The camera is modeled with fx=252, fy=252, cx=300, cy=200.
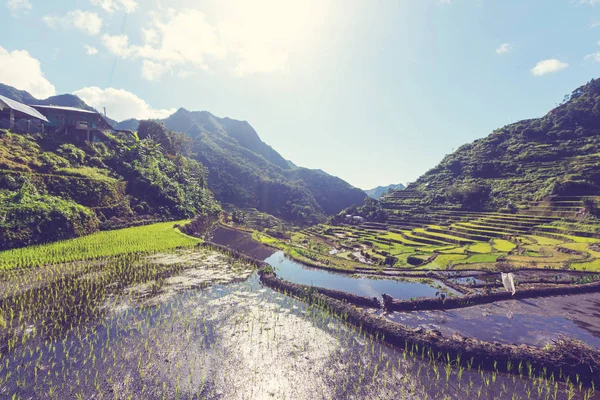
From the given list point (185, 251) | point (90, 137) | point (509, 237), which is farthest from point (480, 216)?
point (90, 137)

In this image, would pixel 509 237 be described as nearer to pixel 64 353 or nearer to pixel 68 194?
pixel 64 353

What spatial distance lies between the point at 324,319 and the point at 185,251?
18368 millimetres

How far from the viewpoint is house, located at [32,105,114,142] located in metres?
41.2

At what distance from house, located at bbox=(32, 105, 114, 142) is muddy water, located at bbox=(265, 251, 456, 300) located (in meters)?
41.6

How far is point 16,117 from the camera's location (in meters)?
35.7

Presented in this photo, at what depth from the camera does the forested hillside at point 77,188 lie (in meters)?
22.7

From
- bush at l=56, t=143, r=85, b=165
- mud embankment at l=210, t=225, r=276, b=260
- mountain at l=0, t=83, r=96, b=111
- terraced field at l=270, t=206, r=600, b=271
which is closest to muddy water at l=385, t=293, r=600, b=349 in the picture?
terraced field at l=270, t=206, r=600, b=271

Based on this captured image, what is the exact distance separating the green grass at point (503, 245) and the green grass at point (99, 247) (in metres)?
39.5

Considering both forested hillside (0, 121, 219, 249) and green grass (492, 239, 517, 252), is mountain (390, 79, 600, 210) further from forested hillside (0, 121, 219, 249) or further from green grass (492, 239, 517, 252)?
forested hillside (0, 121, 219, 249)

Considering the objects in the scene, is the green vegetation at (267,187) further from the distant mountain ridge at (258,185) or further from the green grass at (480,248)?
the green grass at (480,248)

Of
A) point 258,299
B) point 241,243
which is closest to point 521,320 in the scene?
point 258,299

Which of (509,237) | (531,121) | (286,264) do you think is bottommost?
(286,264)

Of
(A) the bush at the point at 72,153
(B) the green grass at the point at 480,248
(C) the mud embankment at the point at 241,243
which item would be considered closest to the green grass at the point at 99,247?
(C) the mud embankment at the point at 241,243

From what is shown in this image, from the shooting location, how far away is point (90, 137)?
44.8m
